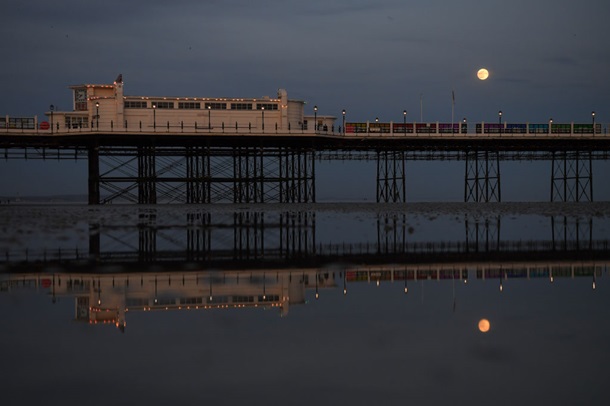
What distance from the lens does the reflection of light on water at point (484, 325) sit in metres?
6.62

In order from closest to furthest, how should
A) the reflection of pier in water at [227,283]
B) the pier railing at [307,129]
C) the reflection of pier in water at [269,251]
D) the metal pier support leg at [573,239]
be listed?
the reflection of pier in water at [227,283], the reflection of pier in water at [269,251], the metal pier support leg at [573,239], the pier railing at [307,129]

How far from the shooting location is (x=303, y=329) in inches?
266

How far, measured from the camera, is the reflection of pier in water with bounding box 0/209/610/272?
1227cm

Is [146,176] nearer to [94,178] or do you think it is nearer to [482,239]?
[94,178]

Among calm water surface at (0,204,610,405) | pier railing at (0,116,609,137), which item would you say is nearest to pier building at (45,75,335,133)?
pier railing at (0,116,609,137)

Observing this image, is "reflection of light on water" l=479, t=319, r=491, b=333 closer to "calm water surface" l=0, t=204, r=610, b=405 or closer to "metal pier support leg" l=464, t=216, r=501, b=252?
"calm water surface" l=0, t=204, r=610, b=405

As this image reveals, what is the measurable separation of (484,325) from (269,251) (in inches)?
314

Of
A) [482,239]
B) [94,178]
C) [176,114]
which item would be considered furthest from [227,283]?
[94,178]

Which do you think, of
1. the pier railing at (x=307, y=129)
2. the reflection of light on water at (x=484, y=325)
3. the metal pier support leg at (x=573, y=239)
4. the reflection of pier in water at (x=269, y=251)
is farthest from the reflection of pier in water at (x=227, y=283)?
the pier railing at (x=307, y=129)

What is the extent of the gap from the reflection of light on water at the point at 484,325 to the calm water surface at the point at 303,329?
1.0 inches

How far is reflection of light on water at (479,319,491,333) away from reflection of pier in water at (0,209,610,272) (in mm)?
5303

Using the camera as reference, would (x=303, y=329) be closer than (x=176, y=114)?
Yes

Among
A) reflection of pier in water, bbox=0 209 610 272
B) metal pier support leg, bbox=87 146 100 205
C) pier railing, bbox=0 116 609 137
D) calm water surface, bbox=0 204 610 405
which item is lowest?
calm water surface, bbox=0 204 610 405

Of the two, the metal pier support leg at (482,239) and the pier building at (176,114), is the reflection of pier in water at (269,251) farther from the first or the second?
the pier building at (176,114)
